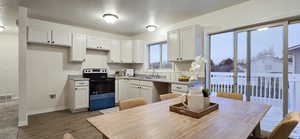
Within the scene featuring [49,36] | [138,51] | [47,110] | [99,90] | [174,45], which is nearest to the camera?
[49,36]

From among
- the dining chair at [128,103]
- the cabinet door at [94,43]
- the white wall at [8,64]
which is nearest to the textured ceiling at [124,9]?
the cabinet door at [94,43]

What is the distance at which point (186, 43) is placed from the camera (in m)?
3.18

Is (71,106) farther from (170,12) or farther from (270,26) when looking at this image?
(270,26)

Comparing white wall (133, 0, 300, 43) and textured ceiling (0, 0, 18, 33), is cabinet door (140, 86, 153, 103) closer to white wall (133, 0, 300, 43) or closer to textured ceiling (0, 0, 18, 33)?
white wall (133, 0, 300, 43)

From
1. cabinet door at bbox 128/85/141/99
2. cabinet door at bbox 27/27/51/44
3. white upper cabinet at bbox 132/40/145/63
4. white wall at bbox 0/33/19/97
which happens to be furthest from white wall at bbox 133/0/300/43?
white wall at bbox 0/33/19/97

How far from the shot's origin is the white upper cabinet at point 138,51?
15.2 ft

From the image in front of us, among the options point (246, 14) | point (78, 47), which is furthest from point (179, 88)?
point (78, 47)

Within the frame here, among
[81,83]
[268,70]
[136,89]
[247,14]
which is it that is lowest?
[136,89]

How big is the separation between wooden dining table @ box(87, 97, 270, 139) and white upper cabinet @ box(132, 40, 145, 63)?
3370 mm

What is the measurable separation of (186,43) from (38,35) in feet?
11.3

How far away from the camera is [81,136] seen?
90.0 inches

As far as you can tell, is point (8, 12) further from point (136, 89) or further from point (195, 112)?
point (195, 112)

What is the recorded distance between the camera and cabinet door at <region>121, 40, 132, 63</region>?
A: 4634 mm

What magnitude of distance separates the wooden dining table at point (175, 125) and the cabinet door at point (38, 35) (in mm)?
3124
